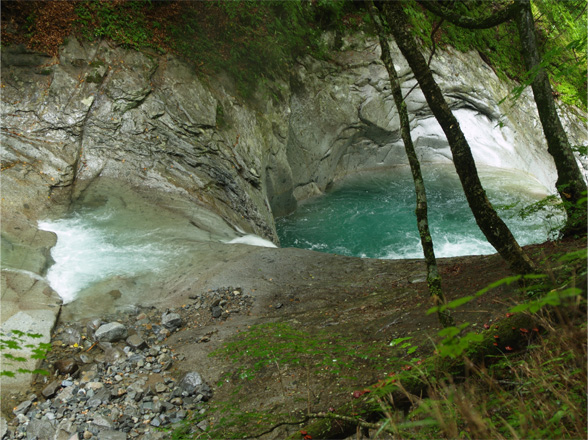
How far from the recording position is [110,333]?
555 cm

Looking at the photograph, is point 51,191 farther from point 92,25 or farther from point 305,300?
point 305,300

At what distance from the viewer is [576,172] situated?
6.08m

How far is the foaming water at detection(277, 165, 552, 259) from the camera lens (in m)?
12.0

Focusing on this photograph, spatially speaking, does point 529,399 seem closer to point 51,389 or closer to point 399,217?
point 51,389

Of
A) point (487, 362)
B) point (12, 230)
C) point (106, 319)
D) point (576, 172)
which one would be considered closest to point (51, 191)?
point (12, 230)

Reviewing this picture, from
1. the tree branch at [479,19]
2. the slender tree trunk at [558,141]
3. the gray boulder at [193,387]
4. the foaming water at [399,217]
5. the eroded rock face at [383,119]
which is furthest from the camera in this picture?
the eroded rock face at [383,119]

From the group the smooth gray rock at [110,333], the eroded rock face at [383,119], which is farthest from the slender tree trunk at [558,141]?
the eroded rock face at [383,119]

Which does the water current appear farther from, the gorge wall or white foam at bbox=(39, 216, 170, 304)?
the gorge wall

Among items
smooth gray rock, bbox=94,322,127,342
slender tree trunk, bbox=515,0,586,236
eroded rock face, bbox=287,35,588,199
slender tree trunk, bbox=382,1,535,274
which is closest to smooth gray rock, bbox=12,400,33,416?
smooth gray rock, bbox=94,322,127,342

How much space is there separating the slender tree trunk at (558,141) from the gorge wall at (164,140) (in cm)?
531

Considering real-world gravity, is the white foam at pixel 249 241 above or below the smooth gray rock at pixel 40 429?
above

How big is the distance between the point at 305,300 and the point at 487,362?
13.1 ft

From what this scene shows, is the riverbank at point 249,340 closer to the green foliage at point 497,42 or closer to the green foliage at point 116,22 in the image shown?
the green foliage at point 116,22

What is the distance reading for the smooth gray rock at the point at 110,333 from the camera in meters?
5.53
